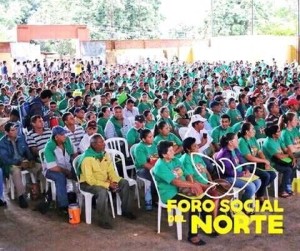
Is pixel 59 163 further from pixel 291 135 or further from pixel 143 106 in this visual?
pixel 143 106

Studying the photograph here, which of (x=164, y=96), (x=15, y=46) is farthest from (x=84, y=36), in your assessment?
(x=164, y=96)

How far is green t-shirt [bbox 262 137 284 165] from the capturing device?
19.4 feet

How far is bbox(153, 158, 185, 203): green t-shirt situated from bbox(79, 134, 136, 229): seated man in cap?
0.59m

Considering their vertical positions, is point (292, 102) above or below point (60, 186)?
above

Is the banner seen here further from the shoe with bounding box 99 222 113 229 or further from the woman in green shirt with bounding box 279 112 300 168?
the shoe with bounding box 99 222 113 229

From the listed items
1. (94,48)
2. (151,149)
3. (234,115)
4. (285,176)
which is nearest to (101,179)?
(151,149)

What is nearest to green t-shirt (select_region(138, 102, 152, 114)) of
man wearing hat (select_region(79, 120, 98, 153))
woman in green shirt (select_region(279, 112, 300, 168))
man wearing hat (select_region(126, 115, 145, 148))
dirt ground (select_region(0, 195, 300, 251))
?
man wearing hat (select_region(126, 115, 145, 148))

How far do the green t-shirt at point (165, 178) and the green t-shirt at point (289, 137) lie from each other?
1939 millimetres

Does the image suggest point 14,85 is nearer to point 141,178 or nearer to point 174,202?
point 141,178

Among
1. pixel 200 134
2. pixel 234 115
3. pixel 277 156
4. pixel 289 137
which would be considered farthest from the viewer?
pixel 234 115

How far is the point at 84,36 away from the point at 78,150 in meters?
17.4

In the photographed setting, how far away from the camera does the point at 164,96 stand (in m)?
9.38

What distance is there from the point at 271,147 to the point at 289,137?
35 cm

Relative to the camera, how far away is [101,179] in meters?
5.06
